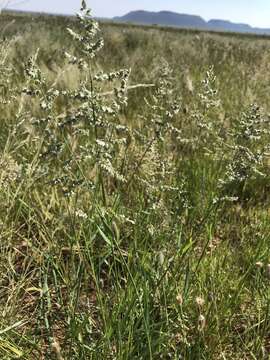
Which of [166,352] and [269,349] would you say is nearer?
[166,352]

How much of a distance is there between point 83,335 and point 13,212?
3.28ft

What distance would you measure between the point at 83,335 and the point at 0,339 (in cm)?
34

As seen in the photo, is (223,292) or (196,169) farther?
(196,169)

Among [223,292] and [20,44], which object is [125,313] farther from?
[20,44]

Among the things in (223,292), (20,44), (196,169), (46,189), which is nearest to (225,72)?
(20,44)

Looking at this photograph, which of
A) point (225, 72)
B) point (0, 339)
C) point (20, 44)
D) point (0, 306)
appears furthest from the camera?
point (20, 44)

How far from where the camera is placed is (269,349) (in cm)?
208

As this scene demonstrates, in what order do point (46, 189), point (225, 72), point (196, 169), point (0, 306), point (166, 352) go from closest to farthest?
point (166, 352) < point (0, 306) < point (46, 189) < point (196, 169) < point (225, 72)

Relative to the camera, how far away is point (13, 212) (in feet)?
8.96

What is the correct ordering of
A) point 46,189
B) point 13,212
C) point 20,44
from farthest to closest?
point 20,44 → point 46,189 → point 13,212

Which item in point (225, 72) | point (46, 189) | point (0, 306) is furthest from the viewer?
point (225, 72)

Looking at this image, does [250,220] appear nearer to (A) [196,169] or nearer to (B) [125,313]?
(A) [196,169]

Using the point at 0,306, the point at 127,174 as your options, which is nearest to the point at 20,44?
the point at 127,174

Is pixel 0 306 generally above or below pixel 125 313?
below
